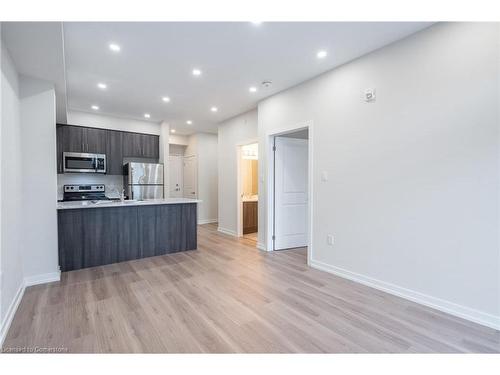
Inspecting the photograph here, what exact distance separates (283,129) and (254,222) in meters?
2.83

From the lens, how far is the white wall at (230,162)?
5.47 m

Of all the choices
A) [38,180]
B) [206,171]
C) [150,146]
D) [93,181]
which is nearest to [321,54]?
[38,180]

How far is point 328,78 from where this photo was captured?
11.2 ft

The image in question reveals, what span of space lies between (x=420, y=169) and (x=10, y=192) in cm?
410

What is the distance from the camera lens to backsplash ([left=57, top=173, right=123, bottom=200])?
17.9ft

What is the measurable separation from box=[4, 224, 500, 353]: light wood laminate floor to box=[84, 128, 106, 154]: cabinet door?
10.2ft

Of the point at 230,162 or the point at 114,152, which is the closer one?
the point at 114,152

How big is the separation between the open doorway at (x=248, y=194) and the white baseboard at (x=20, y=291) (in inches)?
135

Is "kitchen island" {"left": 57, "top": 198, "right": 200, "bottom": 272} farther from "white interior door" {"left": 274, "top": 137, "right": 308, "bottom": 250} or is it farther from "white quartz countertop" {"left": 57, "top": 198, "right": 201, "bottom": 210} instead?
"white interior door" {"left": 274, "top": 137, "right": 308, "bottom": 250}

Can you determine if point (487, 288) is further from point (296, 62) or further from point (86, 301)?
point (86, 301)

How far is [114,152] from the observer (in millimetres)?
5754

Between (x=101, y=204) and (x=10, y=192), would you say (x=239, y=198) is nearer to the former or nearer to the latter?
(x=101, y=204)

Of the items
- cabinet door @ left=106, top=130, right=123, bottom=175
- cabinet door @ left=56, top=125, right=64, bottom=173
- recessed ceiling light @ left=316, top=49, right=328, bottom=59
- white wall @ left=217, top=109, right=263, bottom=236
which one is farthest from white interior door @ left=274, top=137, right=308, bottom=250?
cabinet door @ left=56, top=125, right=64, bottom=173
